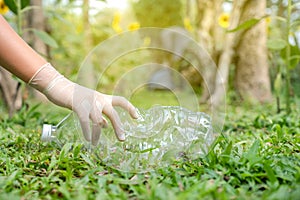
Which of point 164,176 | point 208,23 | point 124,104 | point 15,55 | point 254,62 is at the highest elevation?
point 208,23

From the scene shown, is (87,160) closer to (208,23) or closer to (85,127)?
(85,127)

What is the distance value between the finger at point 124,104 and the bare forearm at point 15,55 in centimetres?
28

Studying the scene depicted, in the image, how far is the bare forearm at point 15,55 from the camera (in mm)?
1411

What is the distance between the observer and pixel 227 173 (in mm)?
1245

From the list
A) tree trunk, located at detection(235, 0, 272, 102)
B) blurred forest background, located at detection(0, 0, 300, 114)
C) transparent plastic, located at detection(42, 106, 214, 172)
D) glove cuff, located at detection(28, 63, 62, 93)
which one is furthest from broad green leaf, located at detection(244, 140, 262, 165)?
tree trunk, located at detection(235, 0, 272, 102)

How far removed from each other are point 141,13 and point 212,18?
7711 mm

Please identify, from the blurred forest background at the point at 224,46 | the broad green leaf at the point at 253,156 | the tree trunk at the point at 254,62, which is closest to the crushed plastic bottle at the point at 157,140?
the broad green leaf at the point at 253,156

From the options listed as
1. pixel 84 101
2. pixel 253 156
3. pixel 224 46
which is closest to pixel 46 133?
pixel 84 101

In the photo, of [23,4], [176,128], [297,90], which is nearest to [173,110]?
[176,128]

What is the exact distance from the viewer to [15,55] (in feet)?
4.68

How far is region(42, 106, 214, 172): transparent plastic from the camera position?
140cm

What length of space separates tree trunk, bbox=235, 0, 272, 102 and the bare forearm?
8.46ft

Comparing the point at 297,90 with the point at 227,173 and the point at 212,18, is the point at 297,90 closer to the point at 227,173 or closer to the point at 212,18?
the point at 212,18

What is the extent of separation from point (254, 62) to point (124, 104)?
259 centimetres
